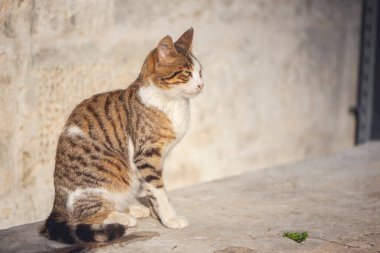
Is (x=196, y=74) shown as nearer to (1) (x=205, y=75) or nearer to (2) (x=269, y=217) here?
(2) (x=269, y=217)

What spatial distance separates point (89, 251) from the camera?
3.01 m

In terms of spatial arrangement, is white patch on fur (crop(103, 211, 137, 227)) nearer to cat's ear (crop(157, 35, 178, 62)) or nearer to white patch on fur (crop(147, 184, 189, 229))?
white patch on fur (crop(147, 184, 189, 229))

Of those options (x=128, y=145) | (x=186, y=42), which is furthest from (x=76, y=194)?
(x=186, y=42)

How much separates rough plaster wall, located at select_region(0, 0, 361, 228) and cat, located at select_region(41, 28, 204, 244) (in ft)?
2.43

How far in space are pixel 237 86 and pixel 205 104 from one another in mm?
484

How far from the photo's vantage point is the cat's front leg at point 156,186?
10.6 feet

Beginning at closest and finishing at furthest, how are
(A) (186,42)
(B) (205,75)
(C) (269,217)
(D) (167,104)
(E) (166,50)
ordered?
(E) (166,50), (D) (167,104), (A) (186,42), (C) (269,217), (B) (205,75)

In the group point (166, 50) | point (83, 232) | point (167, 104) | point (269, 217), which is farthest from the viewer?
point (269, 217)

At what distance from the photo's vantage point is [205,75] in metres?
5.34

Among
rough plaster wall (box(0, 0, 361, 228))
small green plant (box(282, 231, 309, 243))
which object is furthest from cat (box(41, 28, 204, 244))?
rough plaster wall (box(0, 0, 361, 228))

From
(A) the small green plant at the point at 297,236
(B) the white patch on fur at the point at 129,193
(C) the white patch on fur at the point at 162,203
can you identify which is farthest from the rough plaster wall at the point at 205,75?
(A) the small green plant at the point at 297,236

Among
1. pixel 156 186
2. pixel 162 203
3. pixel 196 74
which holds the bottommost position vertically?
pixel 162 203

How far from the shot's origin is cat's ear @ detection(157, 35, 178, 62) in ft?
10.4

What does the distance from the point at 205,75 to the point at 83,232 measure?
264 centimetres
